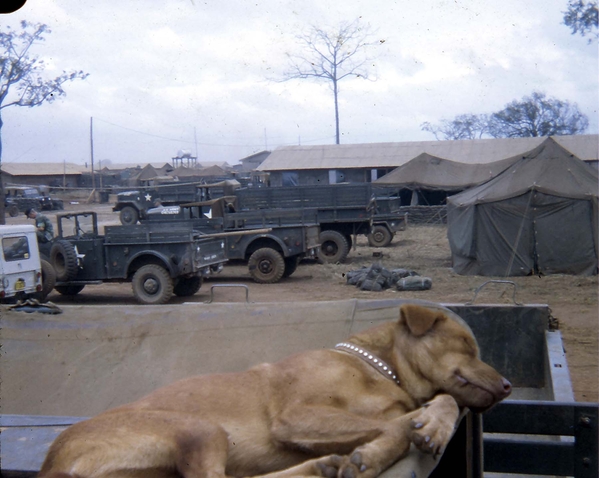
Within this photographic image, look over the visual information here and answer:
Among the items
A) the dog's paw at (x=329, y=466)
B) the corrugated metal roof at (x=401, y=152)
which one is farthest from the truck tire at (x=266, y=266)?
the corrugated metal roof at (x=401, y=152)

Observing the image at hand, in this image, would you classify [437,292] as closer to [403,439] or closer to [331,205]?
[331,205]

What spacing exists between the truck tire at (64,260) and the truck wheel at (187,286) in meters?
2.10

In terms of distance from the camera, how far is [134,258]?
44.5ft

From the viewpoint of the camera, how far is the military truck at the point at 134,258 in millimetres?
13312

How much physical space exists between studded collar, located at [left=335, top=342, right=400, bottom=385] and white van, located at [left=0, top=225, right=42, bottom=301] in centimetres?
1002

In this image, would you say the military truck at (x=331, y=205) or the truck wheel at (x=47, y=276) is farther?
the military truck at (x=331, y=205)

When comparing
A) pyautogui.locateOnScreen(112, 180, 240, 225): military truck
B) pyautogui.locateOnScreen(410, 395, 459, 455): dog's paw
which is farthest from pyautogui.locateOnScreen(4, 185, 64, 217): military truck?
pyautogui.locateOnScreen(410, 395, 459, 455): dog's paw

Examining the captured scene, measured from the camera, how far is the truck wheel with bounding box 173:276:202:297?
14.5 m

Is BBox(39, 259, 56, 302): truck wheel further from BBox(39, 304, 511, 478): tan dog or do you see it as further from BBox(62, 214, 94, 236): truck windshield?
BBox(39, 304, 511, 478): tan dog

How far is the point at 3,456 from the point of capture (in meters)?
2.04

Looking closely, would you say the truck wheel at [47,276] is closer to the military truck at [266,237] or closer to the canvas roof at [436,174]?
the military truck at [266,237]

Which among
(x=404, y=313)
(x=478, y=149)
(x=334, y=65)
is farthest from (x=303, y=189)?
(x=478, y=149)

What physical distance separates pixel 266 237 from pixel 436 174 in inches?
674

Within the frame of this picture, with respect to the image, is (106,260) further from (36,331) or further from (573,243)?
(573,243)
